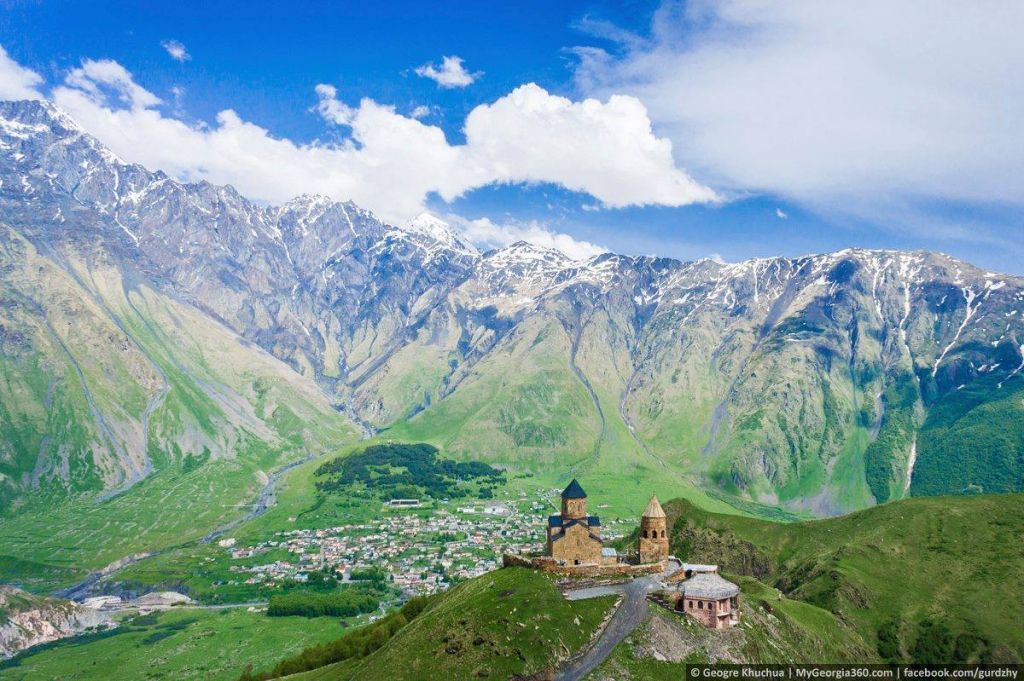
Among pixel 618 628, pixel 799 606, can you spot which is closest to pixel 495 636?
pixel 618 628

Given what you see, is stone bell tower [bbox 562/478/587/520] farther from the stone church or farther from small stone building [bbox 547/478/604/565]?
small stone building [bbox 547/478/604/565]

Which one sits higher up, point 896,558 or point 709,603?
point 709,603

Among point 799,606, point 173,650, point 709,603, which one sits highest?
point 709,603

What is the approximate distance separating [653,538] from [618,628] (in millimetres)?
26072

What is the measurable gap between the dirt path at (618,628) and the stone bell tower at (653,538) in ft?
31.8

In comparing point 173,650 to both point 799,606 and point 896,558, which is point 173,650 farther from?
point 896,558

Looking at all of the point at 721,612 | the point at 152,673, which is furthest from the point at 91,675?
the point at 721,612

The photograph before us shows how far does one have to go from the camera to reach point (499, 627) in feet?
277

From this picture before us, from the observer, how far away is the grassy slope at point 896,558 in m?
132

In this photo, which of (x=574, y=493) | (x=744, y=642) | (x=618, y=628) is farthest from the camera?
(x=574, y=493)

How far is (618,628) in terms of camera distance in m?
89.6

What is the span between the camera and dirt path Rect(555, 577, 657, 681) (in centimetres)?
8144

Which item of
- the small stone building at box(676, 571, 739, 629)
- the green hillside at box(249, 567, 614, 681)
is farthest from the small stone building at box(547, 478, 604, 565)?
the small stone building at box(676, 571, 739, 629)

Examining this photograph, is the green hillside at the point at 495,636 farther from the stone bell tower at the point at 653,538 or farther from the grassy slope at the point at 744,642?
the stone bell tower at the point at 653,538
